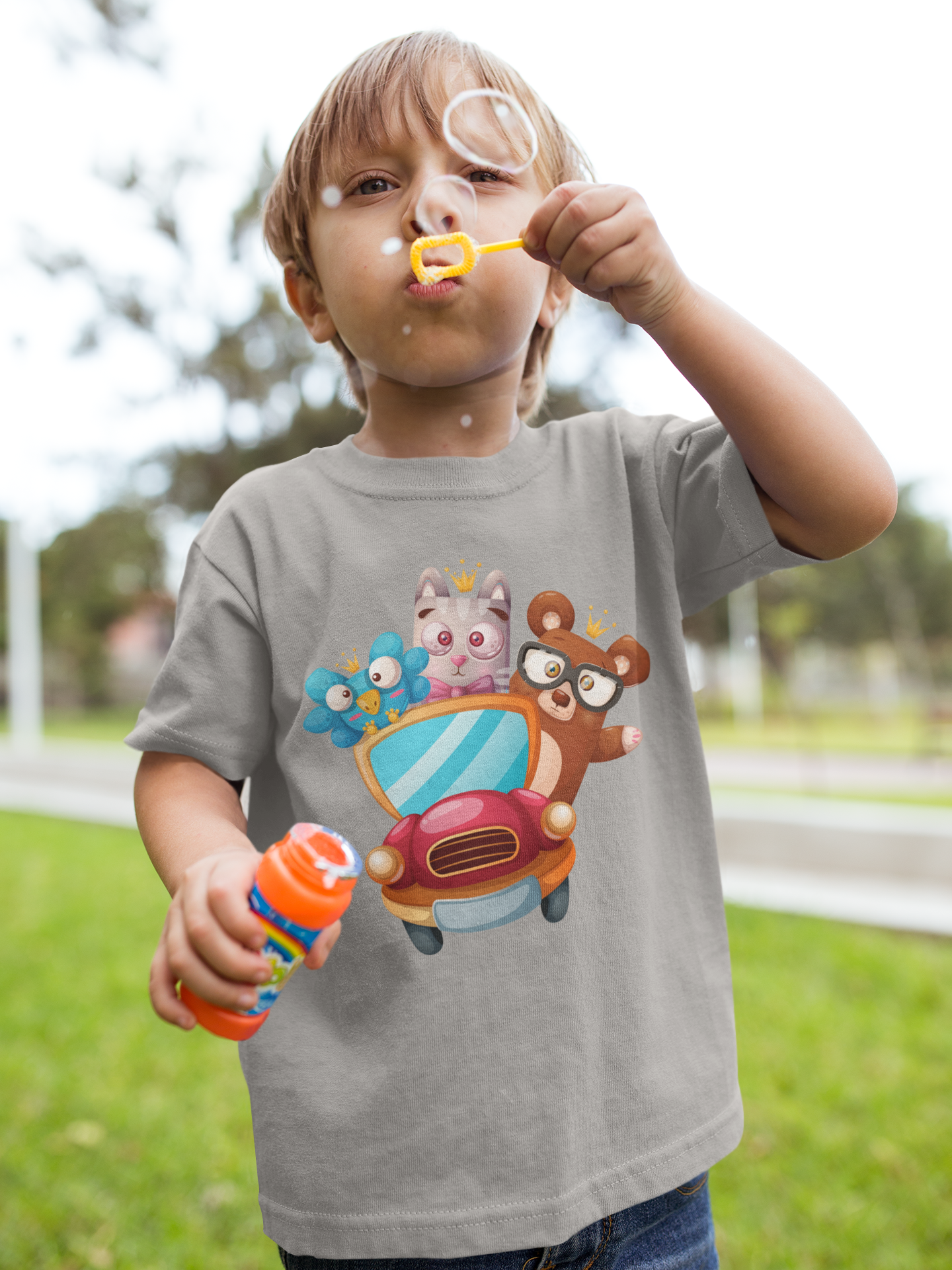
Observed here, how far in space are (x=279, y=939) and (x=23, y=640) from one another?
670cm

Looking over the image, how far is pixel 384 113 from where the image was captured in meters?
0.73

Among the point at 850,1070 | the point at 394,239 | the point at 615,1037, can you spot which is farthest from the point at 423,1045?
the point at 850,1070

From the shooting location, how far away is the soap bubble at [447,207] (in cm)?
68

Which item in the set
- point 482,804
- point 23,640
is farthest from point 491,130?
point 23,640

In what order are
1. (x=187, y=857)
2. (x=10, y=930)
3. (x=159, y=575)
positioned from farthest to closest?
(x=10, y=930) → (x=159, y=575) → (x=187, y=857)

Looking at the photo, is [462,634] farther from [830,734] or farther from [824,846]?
[830,734]

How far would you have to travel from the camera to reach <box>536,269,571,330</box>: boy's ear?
0.85 meters

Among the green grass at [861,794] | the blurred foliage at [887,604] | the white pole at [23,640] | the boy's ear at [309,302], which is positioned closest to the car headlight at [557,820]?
the boy's ear at [309,302]

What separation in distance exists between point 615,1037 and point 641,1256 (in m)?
0.17

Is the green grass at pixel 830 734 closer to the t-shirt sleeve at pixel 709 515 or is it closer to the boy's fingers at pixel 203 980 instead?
the t-shirt sleeve at pixel 709 515

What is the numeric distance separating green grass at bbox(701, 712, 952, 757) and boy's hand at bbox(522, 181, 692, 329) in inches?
350

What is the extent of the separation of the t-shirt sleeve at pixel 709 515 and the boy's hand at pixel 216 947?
392 millimetres

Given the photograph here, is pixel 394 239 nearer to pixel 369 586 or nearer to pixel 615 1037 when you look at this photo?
pixel 369 586

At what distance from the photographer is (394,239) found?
702 millimetres
